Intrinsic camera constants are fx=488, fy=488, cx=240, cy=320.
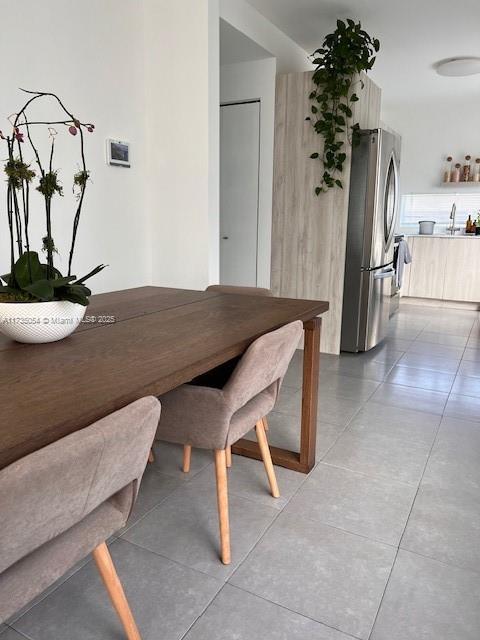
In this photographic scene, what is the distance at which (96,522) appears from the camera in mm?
1060

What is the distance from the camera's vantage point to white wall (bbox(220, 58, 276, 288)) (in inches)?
155

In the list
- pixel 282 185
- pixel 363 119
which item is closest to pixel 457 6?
pixel 363 119

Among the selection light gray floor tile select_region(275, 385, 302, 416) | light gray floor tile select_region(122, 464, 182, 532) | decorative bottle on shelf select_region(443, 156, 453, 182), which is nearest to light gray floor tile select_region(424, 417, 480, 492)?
light gray floor tile select_region(275, 385, 302, 416)

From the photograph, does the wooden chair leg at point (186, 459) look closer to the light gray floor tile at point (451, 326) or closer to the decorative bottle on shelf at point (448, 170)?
the light gray floor tile at point (451, 326)

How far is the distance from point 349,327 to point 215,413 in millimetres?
2750

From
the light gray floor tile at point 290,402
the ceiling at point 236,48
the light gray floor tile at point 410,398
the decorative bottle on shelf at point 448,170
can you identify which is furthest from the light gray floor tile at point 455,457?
the decorative bottle on shelf at point 448,170

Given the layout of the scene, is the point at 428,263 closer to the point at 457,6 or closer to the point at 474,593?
the point at 457,6

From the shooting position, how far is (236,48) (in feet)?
12.3

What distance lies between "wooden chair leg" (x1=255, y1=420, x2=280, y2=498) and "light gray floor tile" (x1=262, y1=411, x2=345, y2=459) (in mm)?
411

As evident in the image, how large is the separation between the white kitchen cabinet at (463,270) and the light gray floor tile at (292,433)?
414cm

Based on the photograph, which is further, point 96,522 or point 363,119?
point 363,119

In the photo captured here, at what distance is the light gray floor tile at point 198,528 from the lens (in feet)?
5.30

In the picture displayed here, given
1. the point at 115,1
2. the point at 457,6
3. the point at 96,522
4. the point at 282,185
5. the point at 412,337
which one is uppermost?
the point at 457,6

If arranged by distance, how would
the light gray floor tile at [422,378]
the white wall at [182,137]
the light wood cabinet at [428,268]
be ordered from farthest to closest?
the light wood cabinet at [428,268], the light gray floor tile at [422,378], the white wall at [182,137]
